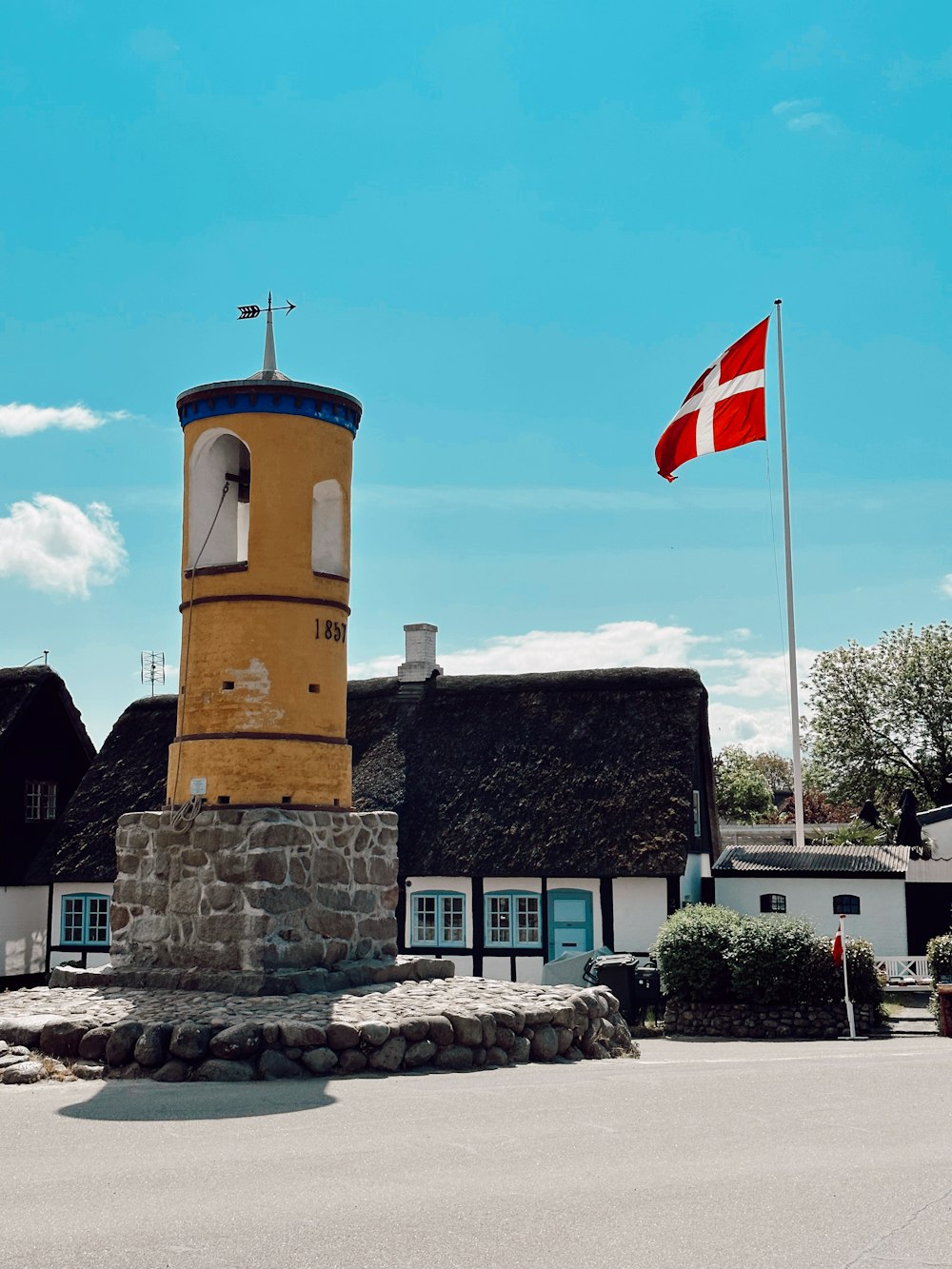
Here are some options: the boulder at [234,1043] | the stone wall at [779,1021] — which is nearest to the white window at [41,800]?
the stone wall at [779,1021]

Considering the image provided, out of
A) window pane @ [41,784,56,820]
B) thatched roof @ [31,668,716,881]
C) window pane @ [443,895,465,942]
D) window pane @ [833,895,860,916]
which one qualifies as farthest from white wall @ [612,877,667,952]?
window pane @ [41,784,56,820]

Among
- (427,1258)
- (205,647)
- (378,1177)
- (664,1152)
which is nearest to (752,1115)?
(664,1152)

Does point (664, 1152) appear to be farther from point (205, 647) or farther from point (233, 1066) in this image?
point (205, 647)

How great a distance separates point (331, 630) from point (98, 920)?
12.3 meters

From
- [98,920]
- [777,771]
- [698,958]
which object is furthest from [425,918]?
[777,771]

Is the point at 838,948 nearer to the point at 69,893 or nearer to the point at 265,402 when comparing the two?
the point at 265,402

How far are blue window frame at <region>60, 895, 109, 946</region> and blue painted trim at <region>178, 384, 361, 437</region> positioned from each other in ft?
41.8

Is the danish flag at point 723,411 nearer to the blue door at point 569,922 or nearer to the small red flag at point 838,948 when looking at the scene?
the blue door at point 569,922

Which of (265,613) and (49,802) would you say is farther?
(49,802)

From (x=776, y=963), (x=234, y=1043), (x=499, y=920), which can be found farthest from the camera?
(x=499, y=920)

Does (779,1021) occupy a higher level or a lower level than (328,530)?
lower

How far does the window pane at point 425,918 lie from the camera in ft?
80.5

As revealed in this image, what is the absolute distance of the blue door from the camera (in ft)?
77.4

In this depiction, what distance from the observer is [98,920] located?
26422 millimetres
